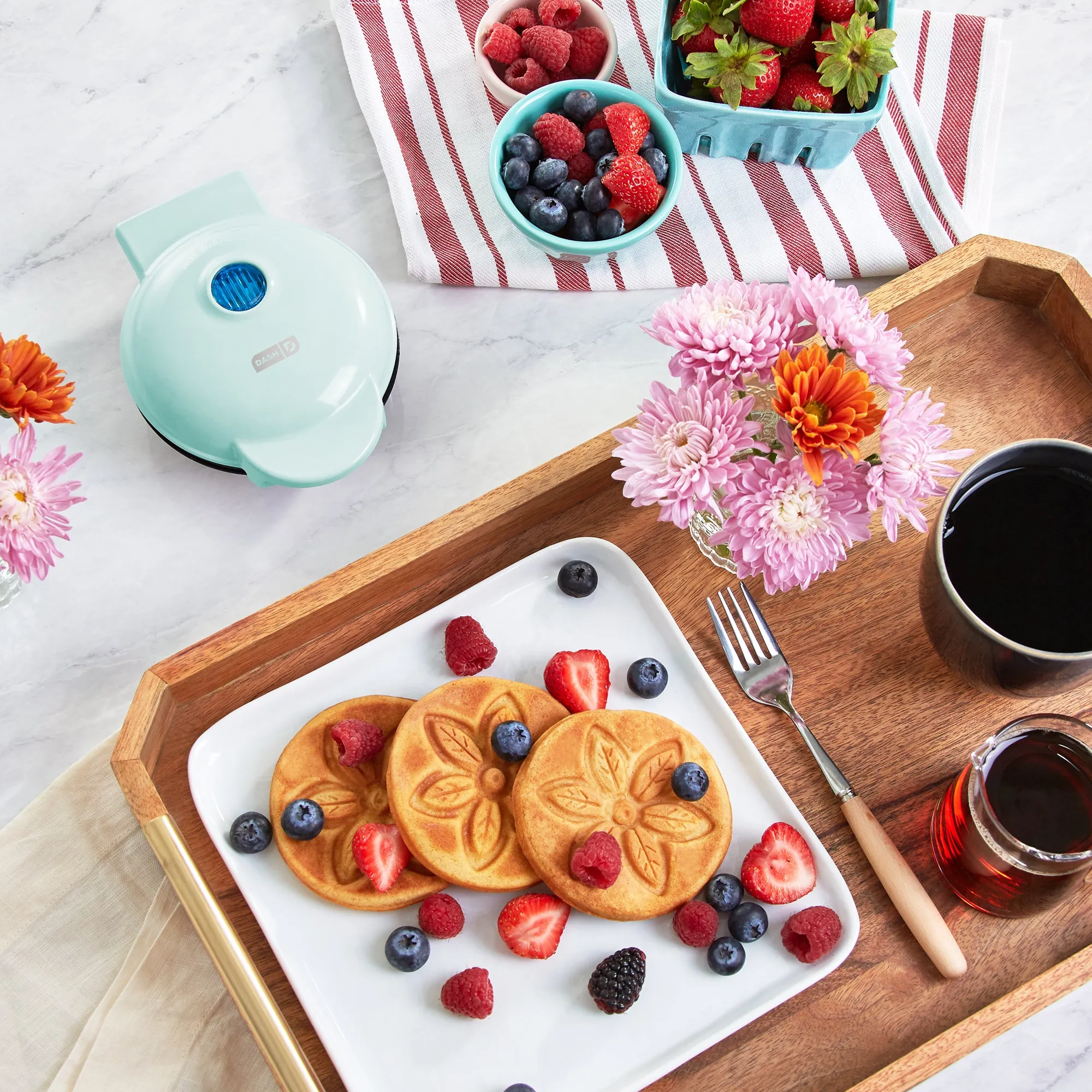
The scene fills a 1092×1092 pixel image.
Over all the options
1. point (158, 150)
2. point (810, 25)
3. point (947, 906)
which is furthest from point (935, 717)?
point (158, 150)

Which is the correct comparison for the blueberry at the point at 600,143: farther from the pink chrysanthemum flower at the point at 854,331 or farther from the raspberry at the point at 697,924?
the raspberry at the point at 697,924

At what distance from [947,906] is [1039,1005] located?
13 cm

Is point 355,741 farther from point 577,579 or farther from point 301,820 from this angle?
point 577,579

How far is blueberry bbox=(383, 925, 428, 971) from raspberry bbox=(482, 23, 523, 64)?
→ 117 cm

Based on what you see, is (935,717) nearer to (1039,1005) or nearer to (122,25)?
(1039,1005)

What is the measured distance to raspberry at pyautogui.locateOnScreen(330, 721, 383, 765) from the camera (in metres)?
1.17

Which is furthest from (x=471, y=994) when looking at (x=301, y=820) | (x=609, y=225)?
(x=609, y=225)

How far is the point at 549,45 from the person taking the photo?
4.83 feet

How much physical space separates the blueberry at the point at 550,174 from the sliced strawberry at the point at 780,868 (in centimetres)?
89

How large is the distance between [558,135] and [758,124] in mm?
281

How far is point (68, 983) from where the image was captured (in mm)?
1335

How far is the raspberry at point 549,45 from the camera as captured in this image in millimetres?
1473

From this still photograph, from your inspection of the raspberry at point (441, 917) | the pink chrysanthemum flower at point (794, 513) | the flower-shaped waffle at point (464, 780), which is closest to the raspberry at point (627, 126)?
the pink chrysanthemum flower at point (794, 513)

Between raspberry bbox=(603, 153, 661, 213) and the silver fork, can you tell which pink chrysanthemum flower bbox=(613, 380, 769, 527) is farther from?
raspberry bbox=(603, 153, 661, 213)
